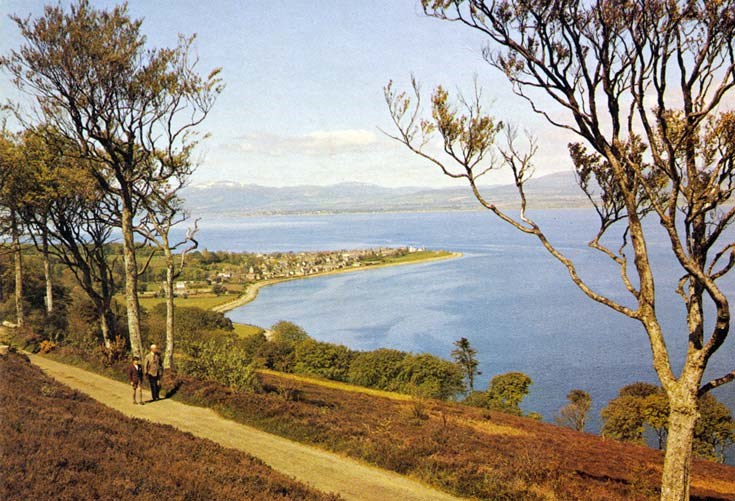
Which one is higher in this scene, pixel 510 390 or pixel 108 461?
pixel 108 461

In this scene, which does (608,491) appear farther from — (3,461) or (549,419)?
(549,419)

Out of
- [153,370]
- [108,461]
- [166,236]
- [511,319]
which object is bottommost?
[511,319]

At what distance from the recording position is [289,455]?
11.4 meters

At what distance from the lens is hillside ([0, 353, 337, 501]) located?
20.2ft

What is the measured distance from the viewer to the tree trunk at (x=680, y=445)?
8.35 m

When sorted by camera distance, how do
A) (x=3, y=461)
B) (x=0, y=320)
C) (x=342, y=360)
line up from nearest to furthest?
(x=3, y=461), (x=0, y=320), (x=342, y=360)

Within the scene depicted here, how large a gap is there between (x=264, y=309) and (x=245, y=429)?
104 meters

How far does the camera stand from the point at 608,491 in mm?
10844

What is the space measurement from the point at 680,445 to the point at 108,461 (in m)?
9.35

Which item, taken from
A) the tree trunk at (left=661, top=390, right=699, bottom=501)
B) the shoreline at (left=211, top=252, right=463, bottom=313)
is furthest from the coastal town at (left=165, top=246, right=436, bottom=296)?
the tree trunk at (left=661, top=390, right=699, bottom=501)

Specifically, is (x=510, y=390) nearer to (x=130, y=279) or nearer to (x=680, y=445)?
(x=130, y=279)

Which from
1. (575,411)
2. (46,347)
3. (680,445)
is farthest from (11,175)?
(575,411)

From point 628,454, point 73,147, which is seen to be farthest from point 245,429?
point 73,147

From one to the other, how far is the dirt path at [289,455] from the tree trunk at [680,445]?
4053 mm
